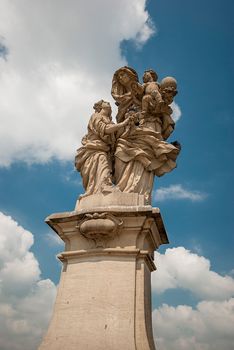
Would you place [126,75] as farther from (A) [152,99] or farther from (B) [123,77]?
(A) [152,99]

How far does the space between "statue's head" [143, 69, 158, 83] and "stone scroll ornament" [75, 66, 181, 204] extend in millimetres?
267

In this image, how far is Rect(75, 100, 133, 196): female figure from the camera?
8.20m

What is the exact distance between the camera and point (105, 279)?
7.01 meters

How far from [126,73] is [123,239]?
418 cm

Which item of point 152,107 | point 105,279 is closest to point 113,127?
point 152,107

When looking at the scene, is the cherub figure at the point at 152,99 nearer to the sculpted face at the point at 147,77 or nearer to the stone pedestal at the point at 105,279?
the sculpted face at the point at 147,77

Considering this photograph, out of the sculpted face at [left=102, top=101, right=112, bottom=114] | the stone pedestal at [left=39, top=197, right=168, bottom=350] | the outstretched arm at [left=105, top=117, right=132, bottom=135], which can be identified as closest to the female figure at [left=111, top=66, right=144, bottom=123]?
the sculpted face at [left=102, top=101, right=112, bottom=114]

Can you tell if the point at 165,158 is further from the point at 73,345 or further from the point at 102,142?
the point at 73,345

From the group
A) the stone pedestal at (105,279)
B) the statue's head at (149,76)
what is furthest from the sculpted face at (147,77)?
the stone pedestal at (105,279)

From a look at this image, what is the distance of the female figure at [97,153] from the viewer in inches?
323

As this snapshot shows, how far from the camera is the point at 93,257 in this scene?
7340 mm

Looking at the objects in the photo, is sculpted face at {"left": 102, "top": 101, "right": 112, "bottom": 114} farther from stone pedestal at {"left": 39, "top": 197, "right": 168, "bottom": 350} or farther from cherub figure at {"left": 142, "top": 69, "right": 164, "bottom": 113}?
stone pedestal at {"left": 39, "top": 197, "right": 168, "bottom": 350}

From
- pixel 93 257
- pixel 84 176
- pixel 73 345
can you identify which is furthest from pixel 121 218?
pixel 73 345

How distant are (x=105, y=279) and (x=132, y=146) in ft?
9.85
